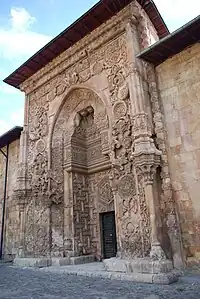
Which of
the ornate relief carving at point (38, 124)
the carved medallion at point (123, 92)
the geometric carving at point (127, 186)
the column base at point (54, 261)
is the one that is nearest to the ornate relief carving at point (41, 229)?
the column base at point (54, 261)

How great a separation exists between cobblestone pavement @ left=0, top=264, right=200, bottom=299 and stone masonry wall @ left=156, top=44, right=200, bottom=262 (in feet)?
3.78

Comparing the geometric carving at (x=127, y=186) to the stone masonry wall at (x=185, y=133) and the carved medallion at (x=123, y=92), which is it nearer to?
the stone masonry wall at (x=185, y=133)

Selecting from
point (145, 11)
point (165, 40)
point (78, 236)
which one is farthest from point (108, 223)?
point (145, 11)

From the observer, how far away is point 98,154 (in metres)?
8.45

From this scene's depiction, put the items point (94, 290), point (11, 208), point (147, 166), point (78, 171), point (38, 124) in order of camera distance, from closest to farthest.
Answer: point (94, 290) < point (147, 166) < point (78, 171) < point (38, 124) < point (11, 208)

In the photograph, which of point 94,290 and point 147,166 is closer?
point 94,290

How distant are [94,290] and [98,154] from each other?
4839mm

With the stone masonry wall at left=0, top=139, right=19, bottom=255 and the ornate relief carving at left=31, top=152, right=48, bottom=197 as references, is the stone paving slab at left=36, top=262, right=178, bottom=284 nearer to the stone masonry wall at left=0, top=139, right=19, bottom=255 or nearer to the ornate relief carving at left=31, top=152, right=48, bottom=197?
the ornate relief carving at left=31, top=152, right=48, bottom=197

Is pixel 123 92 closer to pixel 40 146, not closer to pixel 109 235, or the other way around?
pixel 40 146

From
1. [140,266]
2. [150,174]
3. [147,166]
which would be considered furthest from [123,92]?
[140,266]

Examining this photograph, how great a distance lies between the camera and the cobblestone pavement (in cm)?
363

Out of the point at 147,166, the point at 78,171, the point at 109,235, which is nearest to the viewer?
the point at 147,166

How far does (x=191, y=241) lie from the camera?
526 centimetres

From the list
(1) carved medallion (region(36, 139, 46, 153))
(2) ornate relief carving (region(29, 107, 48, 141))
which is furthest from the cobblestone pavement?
(2) ornate relief carving (region(29, 107, 48, 141))
